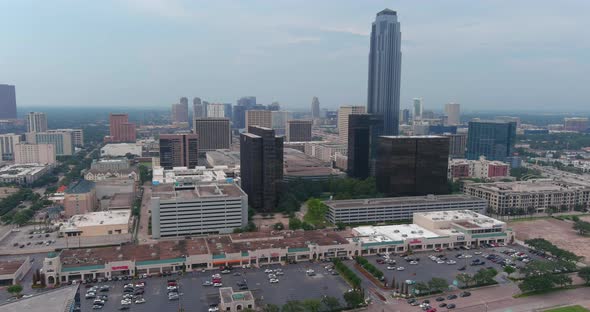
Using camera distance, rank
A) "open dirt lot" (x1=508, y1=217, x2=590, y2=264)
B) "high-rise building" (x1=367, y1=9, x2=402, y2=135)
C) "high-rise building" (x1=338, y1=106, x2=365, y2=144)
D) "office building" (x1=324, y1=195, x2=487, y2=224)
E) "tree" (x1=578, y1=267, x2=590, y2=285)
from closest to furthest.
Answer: "tree" (x1=578, y1=267, x2=590, y2=285) → "open dirt lot" (x1=508, y1=217, x2=590, y2=264) → "office building" (x1=324, y1=195, x2=487, y2=224) → "high-rise building" (x1=367, y1=9, x2=402, y2=135) → "high-rise building" (x1=338, y1=106, x2=365, y2=144)

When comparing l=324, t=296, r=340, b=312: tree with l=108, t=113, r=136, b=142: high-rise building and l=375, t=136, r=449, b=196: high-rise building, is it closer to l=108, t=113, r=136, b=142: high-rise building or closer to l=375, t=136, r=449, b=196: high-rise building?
l=375, t=136, r=449, b=196: high-rise building

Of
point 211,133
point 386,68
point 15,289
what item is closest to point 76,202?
point 15,289

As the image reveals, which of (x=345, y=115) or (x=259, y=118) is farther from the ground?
(x=345, y=115)

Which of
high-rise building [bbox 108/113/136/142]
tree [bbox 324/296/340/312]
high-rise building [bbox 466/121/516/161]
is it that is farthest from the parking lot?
high-rise building [bbox 108/113/136/142]

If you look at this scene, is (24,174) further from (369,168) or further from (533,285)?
(533,285)

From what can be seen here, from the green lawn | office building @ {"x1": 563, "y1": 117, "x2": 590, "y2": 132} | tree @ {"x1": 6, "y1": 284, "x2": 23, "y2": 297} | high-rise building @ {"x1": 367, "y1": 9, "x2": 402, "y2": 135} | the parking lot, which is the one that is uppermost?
high-rise building @ {"x1": 367, "y1": 9, "x2": 402, "y2": 135}

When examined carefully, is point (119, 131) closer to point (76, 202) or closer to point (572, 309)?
point (76, 202)

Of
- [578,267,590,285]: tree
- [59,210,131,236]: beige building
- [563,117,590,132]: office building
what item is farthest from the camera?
[563,117,590,132]: office building

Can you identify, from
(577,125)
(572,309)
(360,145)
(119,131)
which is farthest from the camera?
(577,125)
